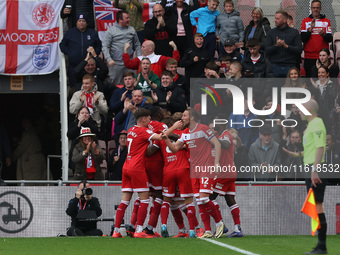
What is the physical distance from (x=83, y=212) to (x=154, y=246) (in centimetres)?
357

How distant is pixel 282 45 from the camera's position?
17656 mm

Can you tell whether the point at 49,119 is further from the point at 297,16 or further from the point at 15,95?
the point at 297,16

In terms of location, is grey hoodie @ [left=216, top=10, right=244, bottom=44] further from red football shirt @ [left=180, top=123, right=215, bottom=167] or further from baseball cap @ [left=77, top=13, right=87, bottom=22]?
red football shirt @ [left=180, top=123, right=215, bottom=167]

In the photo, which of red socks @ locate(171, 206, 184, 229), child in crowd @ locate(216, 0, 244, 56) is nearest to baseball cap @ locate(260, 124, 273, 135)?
red socks @ locate(171, 206, 184, 229)

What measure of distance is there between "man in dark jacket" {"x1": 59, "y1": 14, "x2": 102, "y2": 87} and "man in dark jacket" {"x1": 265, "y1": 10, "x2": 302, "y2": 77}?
3853mm

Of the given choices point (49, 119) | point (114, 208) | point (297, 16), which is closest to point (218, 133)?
point (114, 208)

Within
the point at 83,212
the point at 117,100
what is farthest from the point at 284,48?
the point at 83,212

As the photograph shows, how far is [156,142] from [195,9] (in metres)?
5.90

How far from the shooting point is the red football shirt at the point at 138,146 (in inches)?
535

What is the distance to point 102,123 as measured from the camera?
680 inches

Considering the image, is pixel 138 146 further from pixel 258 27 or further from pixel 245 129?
pixel 258 27

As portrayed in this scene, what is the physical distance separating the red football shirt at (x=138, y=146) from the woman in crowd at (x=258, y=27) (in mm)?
5723

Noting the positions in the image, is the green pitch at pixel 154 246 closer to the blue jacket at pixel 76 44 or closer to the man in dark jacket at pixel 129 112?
the man in dark jacket at pixel 129 112

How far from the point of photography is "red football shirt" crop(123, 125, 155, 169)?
13602mm
